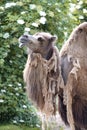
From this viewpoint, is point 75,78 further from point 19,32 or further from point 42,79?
point 19,32

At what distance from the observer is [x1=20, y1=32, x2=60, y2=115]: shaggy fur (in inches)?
67.1

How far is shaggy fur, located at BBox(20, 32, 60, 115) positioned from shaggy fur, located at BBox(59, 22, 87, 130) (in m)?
0.05

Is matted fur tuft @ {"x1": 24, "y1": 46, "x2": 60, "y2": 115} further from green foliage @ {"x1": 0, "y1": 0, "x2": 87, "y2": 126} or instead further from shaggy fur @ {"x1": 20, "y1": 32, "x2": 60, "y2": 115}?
green foliage @ {"x1": 0, "y1": 0, "x2": 87, "y2": 126}

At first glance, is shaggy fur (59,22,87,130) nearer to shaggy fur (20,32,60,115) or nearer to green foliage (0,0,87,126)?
shaggy fur (20,32,60,115)

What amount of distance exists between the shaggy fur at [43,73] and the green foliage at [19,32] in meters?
2.00

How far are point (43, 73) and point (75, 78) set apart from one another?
0.13 m

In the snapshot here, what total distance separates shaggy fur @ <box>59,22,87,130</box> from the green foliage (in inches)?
76.4

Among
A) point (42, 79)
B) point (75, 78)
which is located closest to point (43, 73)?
point (42, 79)

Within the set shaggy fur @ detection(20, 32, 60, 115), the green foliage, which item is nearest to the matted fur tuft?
→ shaggy fur @ detection(20, 32, 60, 115)

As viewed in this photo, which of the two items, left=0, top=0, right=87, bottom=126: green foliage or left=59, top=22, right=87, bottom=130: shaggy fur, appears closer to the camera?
left=59, top=22, right=87, bottom=130: shaggy fur

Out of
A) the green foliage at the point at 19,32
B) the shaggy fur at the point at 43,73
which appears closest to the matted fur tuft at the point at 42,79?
the shaggy fur at the point at 43,73

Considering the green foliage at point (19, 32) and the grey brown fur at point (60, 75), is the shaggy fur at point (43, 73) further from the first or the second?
the green foliage at point (19, 32)

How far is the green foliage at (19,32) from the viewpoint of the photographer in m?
3.80

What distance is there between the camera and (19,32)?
12.6 feet
